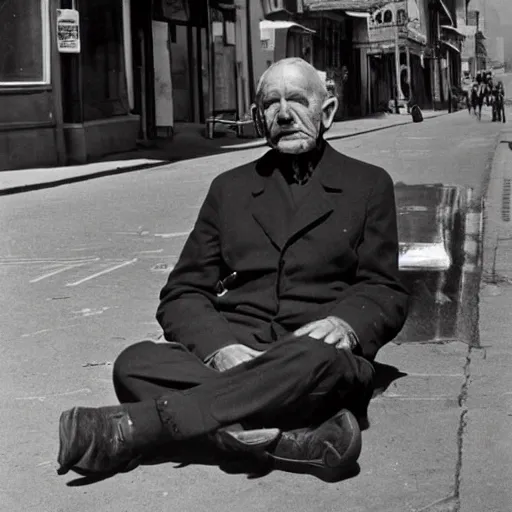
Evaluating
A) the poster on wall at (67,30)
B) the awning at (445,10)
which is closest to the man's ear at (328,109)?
the poster on wall at (67,30)

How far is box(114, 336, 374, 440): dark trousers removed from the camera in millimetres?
3838

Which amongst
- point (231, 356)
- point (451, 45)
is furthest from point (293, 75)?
point (451, 45)

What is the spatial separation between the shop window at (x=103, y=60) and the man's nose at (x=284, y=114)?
1649cm

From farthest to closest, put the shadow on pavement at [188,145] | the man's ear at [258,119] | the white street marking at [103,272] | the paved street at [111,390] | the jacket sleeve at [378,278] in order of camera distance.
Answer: the shadow on pavement at [188,145], the white street marking at [103,272], the man's ear at [258,119], the jacket sleeve at [378,278], the paved street at [111,390]

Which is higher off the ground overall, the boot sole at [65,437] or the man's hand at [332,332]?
the man's hand at [332,332]

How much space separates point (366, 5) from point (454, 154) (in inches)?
928

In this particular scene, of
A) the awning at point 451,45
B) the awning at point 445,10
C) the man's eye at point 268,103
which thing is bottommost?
the man's eye at point 268,103

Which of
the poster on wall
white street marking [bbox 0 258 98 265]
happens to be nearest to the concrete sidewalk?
the poster on wall

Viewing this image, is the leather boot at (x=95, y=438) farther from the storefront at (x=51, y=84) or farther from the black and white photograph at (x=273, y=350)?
the storefront at (x=51, y=84)

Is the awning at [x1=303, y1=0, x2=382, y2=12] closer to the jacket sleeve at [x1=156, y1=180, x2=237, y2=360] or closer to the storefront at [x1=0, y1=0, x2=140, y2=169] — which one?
the storefront at [x1=0, y1=0, x2=140, y2=169]

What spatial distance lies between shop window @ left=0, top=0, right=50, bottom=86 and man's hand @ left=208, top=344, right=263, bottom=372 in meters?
15.3

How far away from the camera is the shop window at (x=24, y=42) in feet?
61.3

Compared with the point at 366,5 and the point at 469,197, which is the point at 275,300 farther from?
the point at 366,5

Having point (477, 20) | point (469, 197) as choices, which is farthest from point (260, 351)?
point (477, 20)
